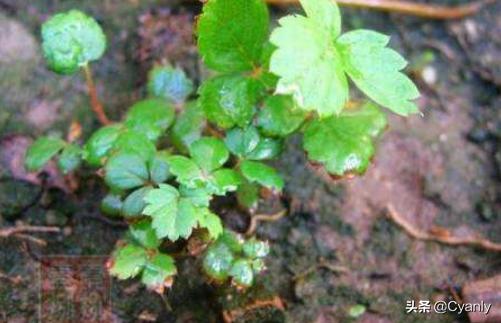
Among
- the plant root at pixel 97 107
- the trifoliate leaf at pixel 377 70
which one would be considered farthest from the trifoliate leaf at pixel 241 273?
the plant root at pixel 97 107

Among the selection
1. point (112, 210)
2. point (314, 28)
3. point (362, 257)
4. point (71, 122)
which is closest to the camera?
point (314, 28)

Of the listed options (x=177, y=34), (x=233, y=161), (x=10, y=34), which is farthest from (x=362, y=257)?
(x=10, y=34)

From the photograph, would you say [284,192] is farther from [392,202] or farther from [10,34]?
[10,34]

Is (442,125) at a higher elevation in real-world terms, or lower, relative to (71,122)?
lower

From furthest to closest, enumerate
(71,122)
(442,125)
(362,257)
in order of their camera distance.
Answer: (442,125), (71,122), (362,257)

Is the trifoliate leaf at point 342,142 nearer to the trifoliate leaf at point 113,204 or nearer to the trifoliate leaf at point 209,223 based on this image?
the trifoliate leaf at point 209,223

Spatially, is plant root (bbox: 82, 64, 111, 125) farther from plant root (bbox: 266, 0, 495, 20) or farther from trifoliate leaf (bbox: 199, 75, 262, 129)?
plant root (bbox: 266, 0, 495, 20)

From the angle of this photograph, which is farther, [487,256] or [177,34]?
[177,34]
